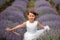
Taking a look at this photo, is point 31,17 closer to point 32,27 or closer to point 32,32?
point 32,27

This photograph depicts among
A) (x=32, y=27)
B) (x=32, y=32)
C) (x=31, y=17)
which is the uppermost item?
(x=31, y=17)

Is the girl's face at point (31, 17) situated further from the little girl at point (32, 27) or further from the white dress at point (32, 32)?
the white dress at point (32, 32)

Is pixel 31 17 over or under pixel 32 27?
over

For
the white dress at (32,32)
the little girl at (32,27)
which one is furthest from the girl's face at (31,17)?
the white dress at (32,32)

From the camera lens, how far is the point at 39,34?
5480 mm

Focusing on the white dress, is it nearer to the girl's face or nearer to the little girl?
the little girl

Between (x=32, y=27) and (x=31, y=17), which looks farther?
(x=32, y=27)

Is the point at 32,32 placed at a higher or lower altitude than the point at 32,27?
lower

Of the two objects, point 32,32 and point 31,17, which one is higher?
point 31,17

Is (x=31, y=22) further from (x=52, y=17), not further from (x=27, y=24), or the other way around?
(x=52, y=17)

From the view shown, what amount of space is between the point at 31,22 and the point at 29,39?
15.4 inches

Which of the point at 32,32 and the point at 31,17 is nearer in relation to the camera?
the point at 31,17

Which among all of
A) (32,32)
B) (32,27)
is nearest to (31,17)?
(32,27)

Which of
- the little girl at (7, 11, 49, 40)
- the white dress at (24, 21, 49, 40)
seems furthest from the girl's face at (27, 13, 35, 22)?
the white dress at (24, 21, 49, 40)
